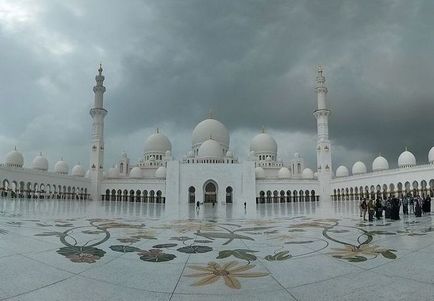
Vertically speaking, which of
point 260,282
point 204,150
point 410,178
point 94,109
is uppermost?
point 94,109

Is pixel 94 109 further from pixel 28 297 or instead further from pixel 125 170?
pixel 28 297

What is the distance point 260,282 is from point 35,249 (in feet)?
10.6

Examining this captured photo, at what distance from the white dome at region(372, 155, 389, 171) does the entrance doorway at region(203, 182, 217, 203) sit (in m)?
20.5

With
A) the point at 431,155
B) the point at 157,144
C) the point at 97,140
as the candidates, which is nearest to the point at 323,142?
the point at 431,155

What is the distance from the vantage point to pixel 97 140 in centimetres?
4456

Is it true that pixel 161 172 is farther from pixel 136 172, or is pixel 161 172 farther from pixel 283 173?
pixel 283 173

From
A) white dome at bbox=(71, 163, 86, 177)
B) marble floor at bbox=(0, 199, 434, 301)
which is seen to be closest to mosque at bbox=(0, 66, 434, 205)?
white dome at bbox=(71, 163, 86, 177)

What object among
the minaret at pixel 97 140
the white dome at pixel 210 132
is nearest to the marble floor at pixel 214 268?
the minaret at pixel 97 140

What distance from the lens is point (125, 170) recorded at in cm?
5453

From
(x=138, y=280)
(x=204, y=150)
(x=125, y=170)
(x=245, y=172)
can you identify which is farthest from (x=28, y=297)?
(x=125, y=170)

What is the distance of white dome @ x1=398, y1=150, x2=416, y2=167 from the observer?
134 ft

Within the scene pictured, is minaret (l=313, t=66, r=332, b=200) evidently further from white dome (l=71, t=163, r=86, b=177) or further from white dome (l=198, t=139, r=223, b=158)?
white dome (l=71, t=163, r=86, b=177)

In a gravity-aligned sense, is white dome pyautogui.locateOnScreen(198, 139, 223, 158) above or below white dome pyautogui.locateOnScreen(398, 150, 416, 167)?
above

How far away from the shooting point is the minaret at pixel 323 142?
144ft
